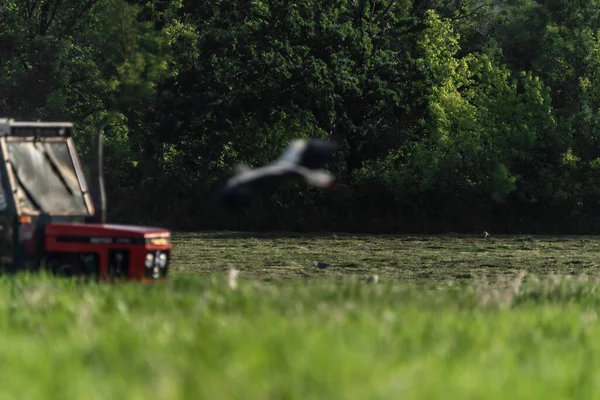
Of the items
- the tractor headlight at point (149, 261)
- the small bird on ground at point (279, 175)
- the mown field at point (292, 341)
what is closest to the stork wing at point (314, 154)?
the small bird on ground at point (279, 175)

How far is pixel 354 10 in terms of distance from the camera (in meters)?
57.1

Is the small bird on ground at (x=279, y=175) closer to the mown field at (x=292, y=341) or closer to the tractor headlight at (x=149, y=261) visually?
the mown field at (x=292, y=341)

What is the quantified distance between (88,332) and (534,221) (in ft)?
150

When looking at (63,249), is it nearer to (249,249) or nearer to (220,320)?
(220,320)

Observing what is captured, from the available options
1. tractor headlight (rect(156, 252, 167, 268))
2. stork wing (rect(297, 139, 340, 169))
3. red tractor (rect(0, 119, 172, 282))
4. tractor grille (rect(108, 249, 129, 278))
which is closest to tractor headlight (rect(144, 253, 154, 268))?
red tractor (rect(0, 119, 172, 282))

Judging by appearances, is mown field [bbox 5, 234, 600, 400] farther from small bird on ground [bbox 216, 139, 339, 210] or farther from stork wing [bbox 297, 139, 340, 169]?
stork wing [bbox 297, 139, 340, 169]

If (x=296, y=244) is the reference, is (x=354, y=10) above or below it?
above

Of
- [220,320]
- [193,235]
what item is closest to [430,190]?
[193,235]

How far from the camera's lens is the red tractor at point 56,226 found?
672 inches

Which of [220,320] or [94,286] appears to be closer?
[220,320]

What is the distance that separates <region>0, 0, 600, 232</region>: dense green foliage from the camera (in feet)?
177

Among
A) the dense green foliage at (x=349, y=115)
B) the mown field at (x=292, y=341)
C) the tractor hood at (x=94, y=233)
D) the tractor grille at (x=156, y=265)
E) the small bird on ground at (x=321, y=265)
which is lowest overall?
the mown field at (x=292, y=341)

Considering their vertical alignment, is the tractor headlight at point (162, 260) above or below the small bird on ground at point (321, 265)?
above

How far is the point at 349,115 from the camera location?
182ft
